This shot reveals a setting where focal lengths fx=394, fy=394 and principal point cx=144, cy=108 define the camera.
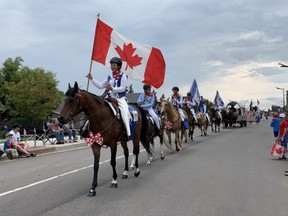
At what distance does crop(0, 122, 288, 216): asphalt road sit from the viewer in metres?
6.94

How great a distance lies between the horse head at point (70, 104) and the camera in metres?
8.01

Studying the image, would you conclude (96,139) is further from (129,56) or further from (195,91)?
(195,91)

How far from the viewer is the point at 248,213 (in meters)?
6.68

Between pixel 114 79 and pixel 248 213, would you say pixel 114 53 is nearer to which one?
pixel 114 79

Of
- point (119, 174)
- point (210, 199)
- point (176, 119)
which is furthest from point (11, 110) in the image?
point (210, 199)

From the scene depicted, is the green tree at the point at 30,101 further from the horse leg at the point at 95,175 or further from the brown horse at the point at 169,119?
the horse leg at the point at 95,175

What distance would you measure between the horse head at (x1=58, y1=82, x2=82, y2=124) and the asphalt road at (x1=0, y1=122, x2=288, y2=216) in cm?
162

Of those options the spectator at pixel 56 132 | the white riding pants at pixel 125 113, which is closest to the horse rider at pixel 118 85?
the white riding pants at pixel 125 113

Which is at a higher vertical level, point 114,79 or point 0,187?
point 114,79

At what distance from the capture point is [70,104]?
8.13m

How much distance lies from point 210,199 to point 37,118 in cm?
5350

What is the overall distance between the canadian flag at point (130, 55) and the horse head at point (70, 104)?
110 inches

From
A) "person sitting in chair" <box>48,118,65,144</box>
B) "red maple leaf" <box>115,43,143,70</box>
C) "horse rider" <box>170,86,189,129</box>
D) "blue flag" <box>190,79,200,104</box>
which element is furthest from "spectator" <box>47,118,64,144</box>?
"red maple leaf" <box>115,43,143,70</box>

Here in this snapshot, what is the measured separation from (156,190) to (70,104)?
2.62 m
